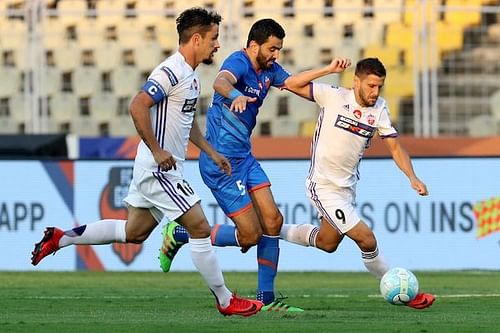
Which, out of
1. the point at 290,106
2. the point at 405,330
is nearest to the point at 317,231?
the point at 405,330

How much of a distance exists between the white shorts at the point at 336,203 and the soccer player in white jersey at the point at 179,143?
1.55 meters

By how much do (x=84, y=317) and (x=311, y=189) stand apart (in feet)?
8.50

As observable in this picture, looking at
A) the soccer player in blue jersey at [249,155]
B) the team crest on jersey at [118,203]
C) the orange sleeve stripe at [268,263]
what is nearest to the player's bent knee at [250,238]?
the soccer player in blue jersey at [249,155]

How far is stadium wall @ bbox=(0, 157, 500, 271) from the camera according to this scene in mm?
15938

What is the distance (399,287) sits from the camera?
380 inches

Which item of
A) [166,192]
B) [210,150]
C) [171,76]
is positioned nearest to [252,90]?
Result: [210,150]

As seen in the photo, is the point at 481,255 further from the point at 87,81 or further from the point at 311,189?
the point at 87,81

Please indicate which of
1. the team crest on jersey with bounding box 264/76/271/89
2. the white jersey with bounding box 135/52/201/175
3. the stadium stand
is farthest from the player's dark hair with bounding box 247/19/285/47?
the stadium stand

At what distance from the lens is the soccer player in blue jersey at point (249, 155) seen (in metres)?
10.0

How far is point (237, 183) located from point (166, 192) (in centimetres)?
135

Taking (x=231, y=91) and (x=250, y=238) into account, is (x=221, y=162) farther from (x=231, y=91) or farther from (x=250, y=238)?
(x=250, y=238)

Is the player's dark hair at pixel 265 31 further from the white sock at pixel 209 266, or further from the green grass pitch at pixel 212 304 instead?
the green grass pitch at pixel 212 304

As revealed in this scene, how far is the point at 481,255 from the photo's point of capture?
15.9 meters

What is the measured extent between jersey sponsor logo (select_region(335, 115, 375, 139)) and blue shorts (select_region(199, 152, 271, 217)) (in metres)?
0.79
